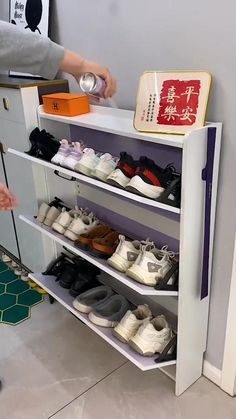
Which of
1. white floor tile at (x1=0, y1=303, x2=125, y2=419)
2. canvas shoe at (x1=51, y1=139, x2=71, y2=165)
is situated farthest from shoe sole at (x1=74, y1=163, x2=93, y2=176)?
white floor tile at (x1=0, y1=303, x2=125, y2=419)

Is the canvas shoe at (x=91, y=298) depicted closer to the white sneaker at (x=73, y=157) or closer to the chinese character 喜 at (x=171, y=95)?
the white sneaker at (x=73, y=157)

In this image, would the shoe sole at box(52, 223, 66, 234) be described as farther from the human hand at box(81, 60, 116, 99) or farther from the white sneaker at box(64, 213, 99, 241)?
the human hand at box(81, 60, 116, 99)

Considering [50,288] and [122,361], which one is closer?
[122,361]

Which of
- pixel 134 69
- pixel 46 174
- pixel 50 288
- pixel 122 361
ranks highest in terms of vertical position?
pixel 134 69

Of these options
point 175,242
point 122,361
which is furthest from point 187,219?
point 122,361

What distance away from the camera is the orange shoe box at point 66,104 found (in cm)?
154

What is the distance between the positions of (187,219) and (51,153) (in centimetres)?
72

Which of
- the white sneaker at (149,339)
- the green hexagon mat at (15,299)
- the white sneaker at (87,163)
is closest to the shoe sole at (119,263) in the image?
the white sneaker at (149,339)

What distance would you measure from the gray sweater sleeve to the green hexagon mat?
4.46ft

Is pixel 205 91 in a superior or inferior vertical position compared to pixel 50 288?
superior

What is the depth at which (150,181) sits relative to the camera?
125cm

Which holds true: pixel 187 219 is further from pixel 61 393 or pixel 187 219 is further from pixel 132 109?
pixel 61 393

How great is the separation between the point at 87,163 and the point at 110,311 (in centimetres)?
69

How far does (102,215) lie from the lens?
1.81 metres
